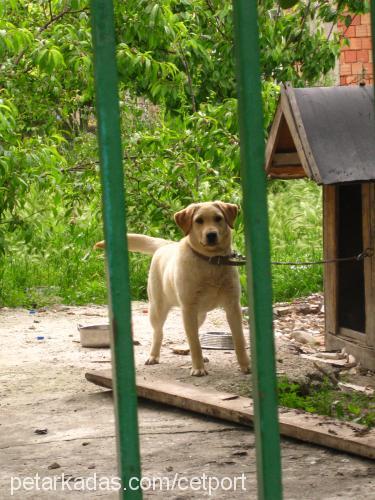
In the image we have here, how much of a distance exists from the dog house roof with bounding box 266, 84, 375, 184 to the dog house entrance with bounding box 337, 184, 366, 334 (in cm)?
81

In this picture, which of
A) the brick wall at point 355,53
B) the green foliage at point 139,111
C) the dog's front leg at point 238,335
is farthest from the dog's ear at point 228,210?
the brick wall at point 355,53

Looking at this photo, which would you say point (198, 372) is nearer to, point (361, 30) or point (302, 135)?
point (302, 135)

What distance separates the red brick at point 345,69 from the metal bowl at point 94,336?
7.70 m

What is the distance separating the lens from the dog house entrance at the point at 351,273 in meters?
6.05

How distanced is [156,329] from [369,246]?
1.58m

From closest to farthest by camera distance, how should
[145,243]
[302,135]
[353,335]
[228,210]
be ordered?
[302,135], [228,210], [353,335], [145,243]

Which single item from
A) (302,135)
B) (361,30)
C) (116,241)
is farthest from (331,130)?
(361,30)

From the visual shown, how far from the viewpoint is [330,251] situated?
19.5ft

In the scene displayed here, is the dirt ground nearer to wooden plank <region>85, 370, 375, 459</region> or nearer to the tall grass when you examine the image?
wooden plank <region>85, 370, 375, 459</region>

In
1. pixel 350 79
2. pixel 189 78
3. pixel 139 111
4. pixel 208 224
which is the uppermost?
pixel 350 79

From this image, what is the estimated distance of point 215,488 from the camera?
132 inches

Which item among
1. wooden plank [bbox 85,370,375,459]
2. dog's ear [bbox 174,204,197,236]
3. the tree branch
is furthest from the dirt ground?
the tree branch

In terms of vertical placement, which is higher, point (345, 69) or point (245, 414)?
point (345, 69)

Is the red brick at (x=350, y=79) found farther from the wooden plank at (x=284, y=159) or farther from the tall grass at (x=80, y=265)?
the wooden plank at (x=284, y=159)
